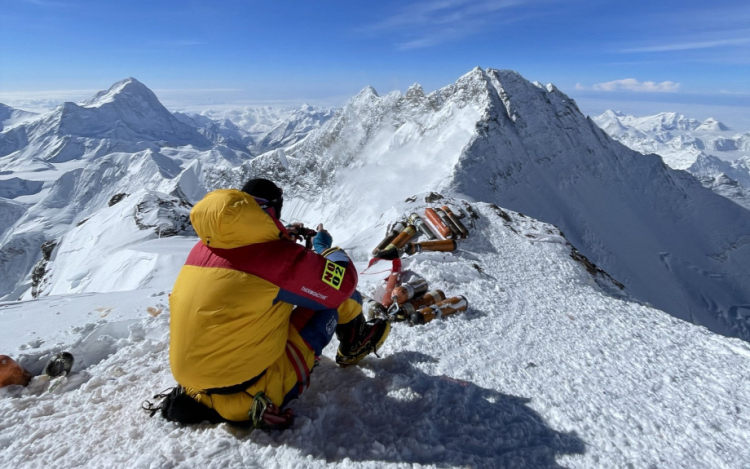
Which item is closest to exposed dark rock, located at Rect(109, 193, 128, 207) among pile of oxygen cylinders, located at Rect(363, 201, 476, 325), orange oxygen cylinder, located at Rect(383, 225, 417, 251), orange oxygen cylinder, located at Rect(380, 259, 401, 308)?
pile of oxygen cylinders, located at Rect(363, 201, 476, 325)

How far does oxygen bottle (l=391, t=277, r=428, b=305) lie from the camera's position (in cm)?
702

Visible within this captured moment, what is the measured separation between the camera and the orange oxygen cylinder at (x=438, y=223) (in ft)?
39.3

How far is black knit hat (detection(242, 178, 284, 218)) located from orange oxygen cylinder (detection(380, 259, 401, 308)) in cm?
414

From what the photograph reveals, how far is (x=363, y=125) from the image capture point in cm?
7525

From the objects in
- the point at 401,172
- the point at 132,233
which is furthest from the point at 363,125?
the point at 132,233

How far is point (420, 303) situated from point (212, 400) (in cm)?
421

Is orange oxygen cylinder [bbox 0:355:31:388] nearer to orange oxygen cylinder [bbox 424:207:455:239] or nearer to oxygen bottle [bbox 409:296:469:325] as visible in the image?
oxygen bottle [bbox 409:296:469:325]

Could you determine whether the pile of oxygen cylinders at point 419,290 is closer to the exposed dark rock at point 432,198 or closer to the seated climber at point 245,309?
the seated climber at point 245,309

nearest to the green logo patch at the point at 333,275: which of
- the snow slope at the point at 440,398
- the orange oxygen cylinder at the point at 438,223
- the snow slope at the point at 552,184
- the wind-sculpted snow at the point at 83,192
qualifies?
the snow slope at the point at 440,398

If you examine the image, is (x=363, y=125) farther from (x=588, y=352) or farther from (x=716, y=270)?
(x=588, y=352)

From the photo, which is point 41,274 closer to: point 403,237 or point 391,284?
point 403,237

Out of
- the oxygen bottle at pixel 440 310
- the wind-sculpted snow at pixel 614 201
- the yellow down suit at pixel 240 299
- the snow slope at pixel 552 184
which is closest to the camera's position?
the yellow down suit at pixel 240 299

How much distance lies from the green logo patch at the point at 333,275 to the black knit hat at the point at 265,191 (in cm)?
64

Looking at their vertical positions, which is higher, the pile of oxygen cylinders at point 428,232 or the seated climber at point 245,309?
the seated climber at point 245,309
